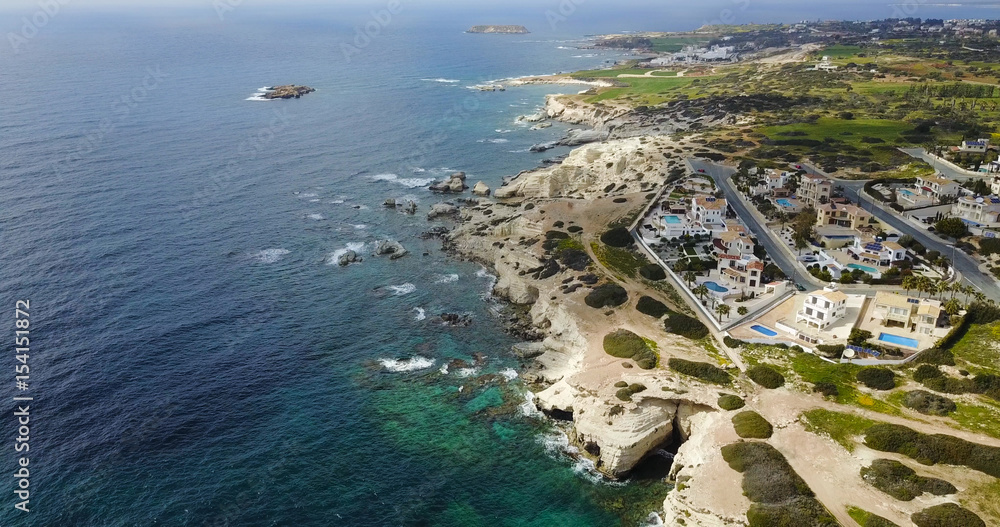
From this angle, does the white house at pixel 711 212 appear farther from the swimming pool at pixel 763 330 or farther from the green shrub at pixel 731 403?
the green shrub at pixel 731 403

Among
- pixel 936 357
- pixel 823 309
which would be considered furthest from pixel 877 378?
pixel 823 309

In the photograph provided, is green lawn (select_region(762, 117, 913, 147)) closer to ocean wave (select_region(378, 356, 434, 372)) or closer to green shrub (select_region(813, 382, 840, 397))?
green shrub (select_region(813, 382, 840, 397))

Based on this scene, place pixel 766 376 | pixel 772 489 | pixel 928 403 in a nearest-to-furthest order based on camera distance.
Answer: pixel 772 489 → pixel 928 403 → pixel 766 376

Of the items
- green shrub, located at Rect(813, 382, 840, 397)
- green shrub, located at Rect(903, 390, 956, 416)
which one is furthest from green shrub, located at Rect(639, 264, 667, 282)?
green shrub, located at Rect(903, 390, 956, 416)

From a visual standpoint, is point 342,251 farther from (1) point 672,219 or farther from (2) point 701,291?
(2) point 701,291

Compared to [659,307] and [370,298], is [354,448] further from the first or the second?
[659,307]

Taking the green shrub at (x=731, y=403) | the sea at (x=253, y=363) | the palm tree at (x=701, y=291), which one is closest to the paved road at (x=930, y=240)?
the palm tree at (x=701, y=291)
